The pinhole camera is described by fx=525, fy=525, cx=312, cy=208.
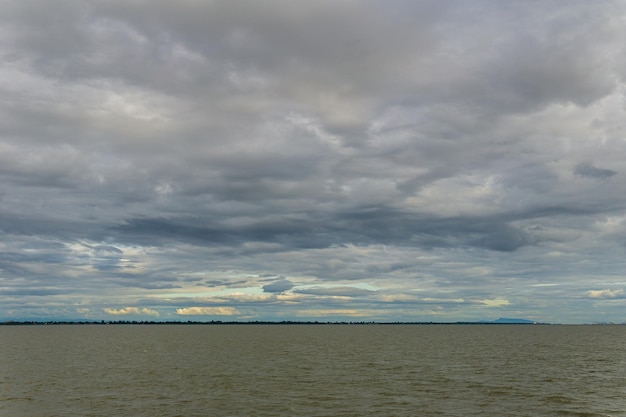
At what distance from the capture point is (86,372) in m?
73.3

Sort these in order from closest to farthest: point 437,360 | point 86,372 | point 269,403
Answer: point 269,403 → point 86,372 → point 437,360

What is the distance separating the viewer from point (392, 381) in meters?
62.5

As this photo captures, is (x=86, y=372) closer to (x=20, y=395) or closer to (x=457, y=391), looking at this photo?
(x=20, y=395)

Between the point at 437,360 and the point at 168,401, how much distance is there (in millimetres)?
55503

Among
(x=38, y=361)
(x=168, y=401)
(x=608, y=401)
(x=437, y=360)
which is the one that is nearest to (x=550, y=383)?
(x=608, y=401)

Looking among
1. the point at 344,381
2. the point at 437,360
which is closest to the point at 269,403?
the point at 344,381

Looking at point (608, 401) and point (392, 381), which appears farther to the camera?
point (392, 381)

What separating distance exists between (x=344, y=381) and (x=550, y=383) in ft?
80.1

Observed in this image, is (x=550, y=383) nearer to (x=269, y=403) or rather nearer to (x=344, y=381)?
(x=344, y=381)

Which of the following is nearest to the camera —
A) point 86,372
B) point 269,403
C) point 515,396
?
point 269,403

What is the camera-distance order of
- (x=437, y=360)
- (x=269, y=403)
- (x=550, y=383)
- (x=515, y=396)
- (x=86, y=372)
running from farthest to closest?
(x=437, y=360)
(x=86, y=372)
(x=550, y=383)
(x=515, y=396)
(x=269, y=403)

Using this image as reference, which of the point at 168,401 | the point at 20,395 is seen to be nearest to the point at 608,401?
the point at 168,401

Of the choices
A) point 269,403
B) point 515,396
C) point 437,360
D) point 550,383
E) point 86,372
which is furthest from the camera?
point 437,360

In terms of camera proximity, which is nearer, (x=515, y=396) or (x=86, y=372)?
(x=515, y=396)
